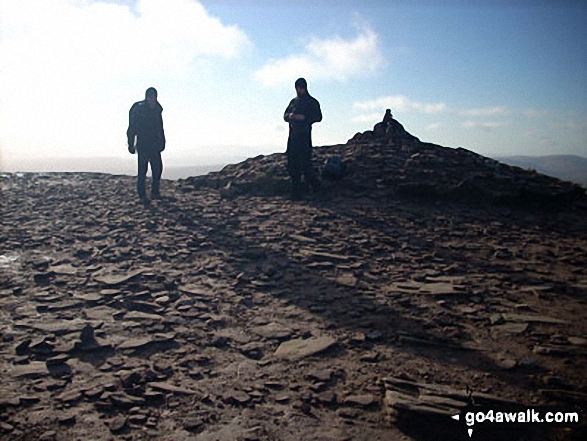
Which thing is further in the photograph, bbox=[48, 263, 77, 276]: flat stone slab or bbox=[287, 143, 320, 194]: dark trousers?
bbox=[287, 143, 320, 194]: dark trousers

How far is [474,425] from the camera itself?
12.3ft

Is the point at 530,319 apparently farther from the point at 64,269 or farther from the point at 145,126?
the point at 145,126

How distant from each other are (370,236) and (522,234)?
3.34m

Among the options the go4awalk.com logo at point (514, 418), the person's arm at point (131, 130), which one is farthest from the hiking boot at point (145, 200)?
the go4awalk.com logo at point (514, 418)

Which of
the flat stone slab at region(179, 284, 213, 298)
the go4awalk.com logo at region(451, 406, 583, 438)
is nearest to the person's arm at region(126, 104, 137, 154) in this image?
the flat stone slab at region(179, 284, 213, 298)

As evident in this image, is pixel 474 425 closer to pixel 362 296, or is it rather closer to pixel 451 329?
pixel 451 329

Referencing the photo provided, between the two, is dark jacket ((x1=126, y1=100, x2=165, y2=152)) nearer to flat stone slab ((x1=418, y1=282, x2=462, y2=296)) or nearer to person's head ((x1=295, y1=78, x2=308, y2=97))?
person's head ((x1=295, y1=78, x2=308, y2=97))

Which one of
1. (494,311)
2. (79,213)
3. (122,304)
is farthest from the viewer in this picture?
(79,213)

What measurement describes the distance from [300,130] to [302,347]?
7.75 metres

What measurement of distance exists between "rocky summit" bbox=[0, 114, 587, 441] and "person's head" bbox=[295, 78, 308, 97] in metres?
2.98

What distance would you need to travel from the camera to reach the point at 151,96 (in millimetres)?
12250

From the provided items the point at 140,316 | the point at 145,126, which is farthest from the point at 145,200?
the point at 140,316

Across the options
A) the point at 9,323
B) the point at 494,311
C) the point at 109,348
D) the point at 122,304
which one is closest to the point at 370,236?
the point at 494,311

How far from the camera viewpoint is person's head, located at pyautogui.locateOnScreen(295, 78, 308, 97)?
448 inches
